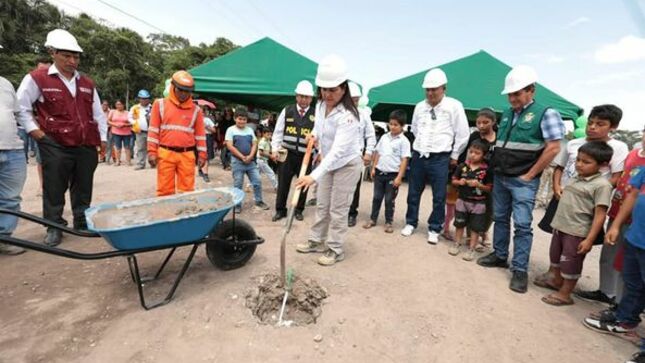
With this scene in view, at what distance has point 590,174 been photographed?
2668mm

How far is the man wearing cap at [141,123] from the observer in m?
7.58

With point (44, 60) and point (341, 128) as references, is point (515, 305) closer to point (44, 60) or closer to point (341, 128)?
point (341, 128)

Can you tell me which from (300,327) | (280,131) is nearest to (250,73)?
(280,131)

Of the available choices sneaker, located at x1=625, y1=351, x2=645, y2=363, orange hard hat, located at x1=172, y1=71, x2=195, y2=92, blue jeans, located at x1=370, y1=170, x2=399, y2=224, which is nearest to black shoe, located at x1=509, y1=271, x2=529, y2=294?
sneaker, located at x1=625, y1=351, x2=645, y2=363

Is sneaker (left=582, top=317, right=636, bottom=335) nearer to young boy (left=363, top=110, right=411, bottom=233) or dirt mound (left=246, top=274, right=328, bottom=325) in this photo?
dirt mound (left=246, top=274, right=328, bottom=325)

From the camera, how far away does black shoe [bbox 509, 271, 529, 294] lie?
293cm

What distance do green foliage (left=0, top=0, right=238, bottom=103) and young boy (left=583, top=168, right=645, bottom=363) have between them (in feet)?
101

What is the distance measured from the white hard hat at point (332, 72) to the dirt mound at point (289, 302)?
5.49 ft

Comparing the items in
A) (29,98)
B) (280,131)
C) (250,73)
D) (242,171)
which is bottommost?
(242,171)

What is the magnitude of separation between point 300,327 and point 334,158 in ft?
4.57

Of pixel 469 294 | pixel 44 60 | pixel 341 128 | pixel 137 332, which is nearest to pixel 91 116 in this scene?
pixel 44 60

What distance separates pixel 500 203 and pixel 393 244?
1.26m

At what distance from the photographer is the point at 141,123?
755cm

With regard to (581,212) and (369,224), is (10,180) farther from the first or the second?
(581,212)
